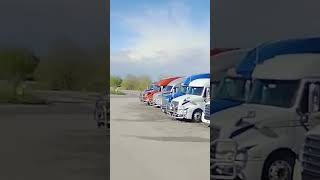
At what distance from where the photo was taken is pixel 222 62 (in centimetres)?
364

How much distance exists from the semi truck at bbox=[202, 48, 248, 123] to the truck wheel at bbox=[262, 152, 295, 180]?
78 centimetres

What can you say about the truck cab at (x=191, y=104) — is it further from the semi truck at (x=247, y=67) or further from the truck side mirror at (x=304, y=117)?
the truck side mirror at (x=304, y=117)

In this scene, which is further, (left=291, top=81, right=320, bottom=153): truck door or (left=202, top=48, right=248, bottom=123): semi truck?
(left=202, top=48, right=248, bottom=123): semi truck

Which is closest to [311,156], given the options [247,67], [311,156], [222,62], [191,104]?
[311,156]

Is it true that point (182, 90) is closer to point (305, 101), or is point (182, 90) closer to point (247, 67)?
point (247, 67)

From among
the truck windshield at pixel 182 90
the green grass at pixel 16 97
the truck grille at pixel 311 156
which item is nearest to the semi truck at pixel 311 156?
the truck grille at pixel 311 156

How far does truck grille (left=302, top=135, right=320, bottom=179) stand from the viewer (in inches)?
132

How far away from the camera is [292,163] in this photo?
136 inches

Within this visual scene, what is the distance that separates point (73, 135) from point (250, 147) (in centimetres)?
158

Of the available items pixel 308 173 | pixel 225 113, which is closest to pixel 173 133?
pixel 225 113

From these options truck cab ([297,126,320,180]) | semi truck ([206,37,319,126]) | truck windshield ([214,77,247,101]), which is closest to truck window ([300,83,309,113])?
truck cab ([297,126,320,180])

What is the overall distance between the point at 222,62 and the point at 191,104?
3799mm

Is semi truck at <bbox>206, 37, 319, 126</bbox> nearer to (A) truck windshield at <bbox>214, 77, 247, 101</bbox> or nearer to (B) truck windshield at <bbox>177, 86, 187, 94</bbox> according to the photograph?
(A) truck windshield at <bbox>214, 77, 247, 101</bbox>

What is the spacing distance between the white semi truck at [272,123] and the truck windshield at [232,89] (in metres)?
0.12
